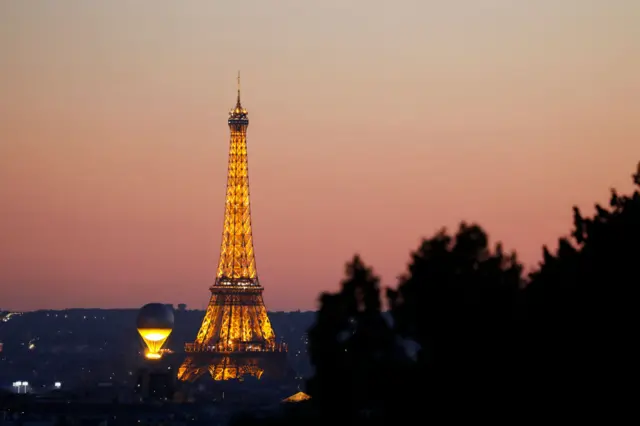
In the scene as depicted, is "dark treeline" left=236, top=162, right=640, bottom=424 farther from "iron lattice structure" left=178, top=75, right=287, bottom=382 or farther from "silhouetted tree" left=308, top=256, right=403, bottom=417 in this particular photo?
"iron lattice structure" left=178, top=75, right=287, bottom=382

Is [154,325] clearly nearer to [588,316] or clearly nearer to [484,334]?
[484,334]

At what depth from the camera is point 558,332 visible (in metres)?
49.3

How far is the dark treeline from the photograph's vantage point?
47938 mm

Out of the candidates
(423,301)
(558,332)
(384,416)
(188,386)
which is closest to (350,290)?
(423,301)

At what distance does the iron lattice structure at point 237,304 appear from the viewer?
555ft

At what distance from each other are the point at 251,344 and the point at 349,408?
11543cm

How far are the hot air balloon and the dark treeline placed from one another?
12535cm

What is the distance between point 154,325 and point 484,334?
134437 millimetres

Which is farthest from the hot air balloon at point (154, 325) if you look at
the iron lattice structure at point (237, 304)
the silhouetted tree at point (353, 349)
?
the silhouetted tree at point (353, 349)

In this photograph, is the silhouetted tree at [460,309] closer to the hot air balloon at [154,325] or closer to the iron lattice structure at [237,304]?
the iron lattice structure at [237,304]

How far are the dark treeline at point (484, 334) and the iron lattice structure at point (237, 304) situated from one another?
110 m

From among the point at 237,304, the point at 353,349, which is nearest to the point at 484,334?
the point at 353,349

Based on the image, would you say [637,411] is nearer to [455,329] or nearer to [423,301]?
[455,329]

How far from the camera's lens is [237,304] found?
16938cm
